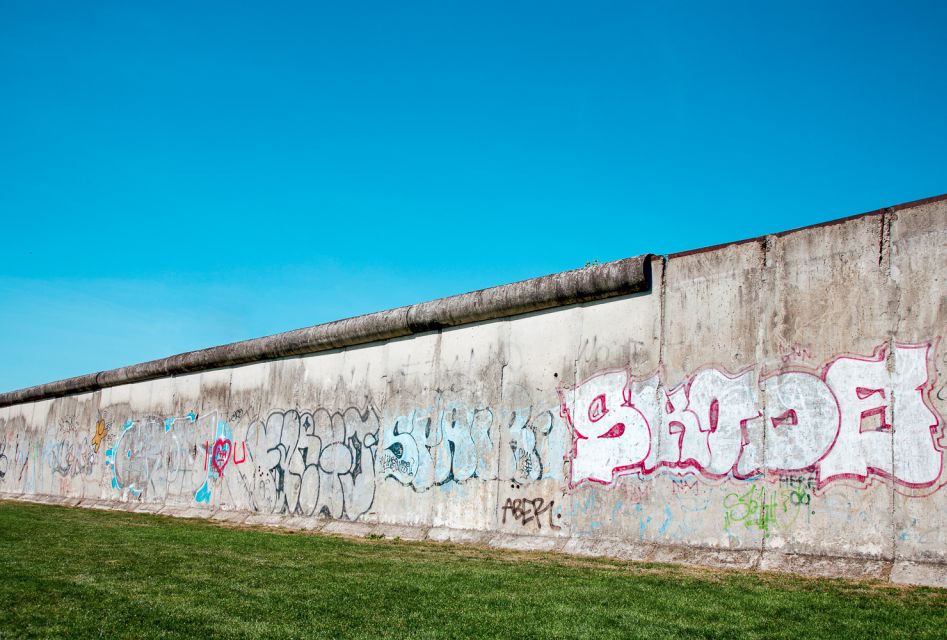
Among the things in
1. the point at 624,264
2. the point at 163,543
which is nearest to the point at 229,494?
the point at 163,543

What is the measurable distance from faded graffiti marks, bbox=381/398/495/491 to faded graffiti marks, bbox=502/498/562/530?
1.85 ft

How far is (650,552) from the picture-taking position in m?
9.20

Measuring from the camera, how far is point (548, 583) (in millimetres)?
7137

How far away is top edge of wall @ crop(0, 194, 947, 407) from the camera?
32.9 feet

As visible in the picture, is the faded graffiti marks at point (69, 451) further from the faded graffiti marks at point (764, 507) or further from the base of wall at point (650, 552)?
the faded graffiti marks at point (764, 507)

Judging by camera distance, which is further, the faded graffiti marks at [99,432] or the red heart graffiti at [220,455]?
the faded graffiti marks at [99,432]

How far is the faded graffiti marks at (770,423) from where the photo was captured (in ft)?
25.0

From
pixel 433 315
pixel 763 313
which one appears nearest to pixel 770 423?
pixel 763 313

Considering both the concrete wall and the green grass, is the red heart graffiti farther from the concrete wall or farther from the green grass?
the green grass

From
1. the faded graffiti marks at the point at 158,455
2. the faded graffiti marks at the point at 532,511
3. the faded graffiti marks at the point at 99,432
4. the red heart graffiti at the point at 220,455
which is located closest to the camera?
the faded graffiti marks at the point at 532,511

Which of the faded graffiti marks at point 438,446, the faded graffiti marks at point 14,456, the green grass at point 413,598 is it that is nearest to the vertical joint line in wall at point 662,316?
the green grass at point 413,598

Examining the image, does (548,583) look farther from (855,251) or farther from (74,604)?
(855,251)

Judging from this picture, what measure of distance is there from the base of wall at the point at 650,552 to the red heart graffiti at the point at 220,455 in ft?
4.41

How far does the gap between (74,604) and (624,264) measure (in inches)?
272
